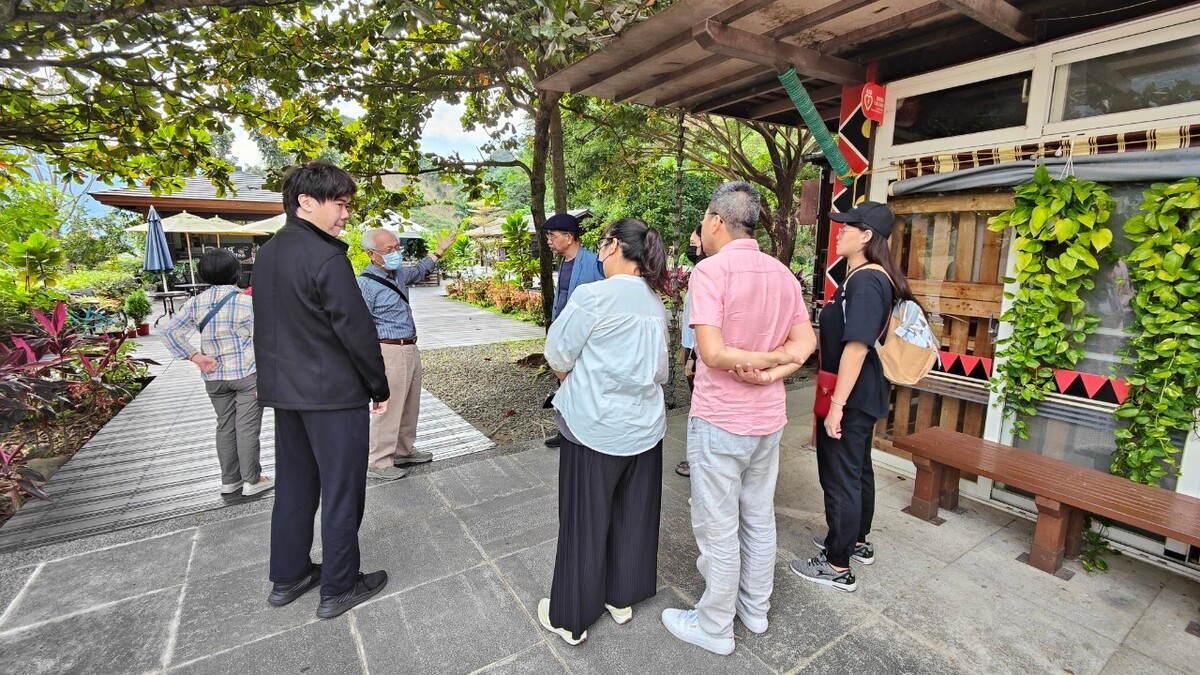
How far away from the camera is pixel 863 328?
7.35ft

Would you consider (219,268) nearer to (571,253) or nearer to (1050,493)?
(571,253)

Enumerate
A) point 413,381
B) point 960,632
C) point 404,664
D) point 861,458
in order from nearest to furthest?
point 404,664, point 960,632, point 861,458, point 413,381

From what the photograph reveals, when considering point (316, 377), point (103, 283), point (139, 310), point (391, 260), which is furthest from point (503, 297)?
point (316, 377)

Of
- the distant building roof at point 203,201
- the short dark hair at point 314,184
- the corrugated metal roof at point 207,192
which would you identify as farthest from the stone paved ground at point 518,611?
the distant building roof at point 203,201

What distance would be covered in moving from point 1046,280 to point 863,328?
5.20 ft

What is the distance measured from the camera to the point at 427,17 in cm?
280

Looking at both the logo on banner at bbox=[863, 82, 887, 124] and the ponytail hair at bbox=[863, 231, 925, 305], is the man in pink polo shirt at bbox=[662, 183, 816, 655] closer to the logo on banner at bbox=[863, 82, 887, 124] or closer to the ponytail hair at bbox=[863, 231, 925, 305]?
the ponytail hair at bbox=[863, 231, 925, 305]

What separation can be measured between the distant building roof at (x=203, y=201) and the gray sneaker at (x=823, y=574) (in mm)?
16965

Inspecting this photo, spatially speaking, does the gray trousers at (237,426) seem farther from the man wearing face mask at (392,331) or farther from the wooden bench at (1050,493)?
the wooden bench at (1050,493)

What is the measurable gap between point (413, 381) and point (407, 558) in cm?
140

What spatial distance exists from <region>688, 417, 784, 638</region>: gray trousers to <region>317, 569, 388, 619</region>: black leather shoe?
58.8 inches

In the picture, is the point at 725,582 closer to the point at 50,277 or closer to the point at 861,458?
the point at 861,458

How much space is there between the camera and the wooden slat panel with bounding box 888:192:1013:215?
3.23 metres

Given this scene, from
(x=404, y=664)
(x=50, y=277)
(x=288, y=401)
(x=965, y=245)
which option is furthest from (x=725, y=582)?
(x=50, y=277)
